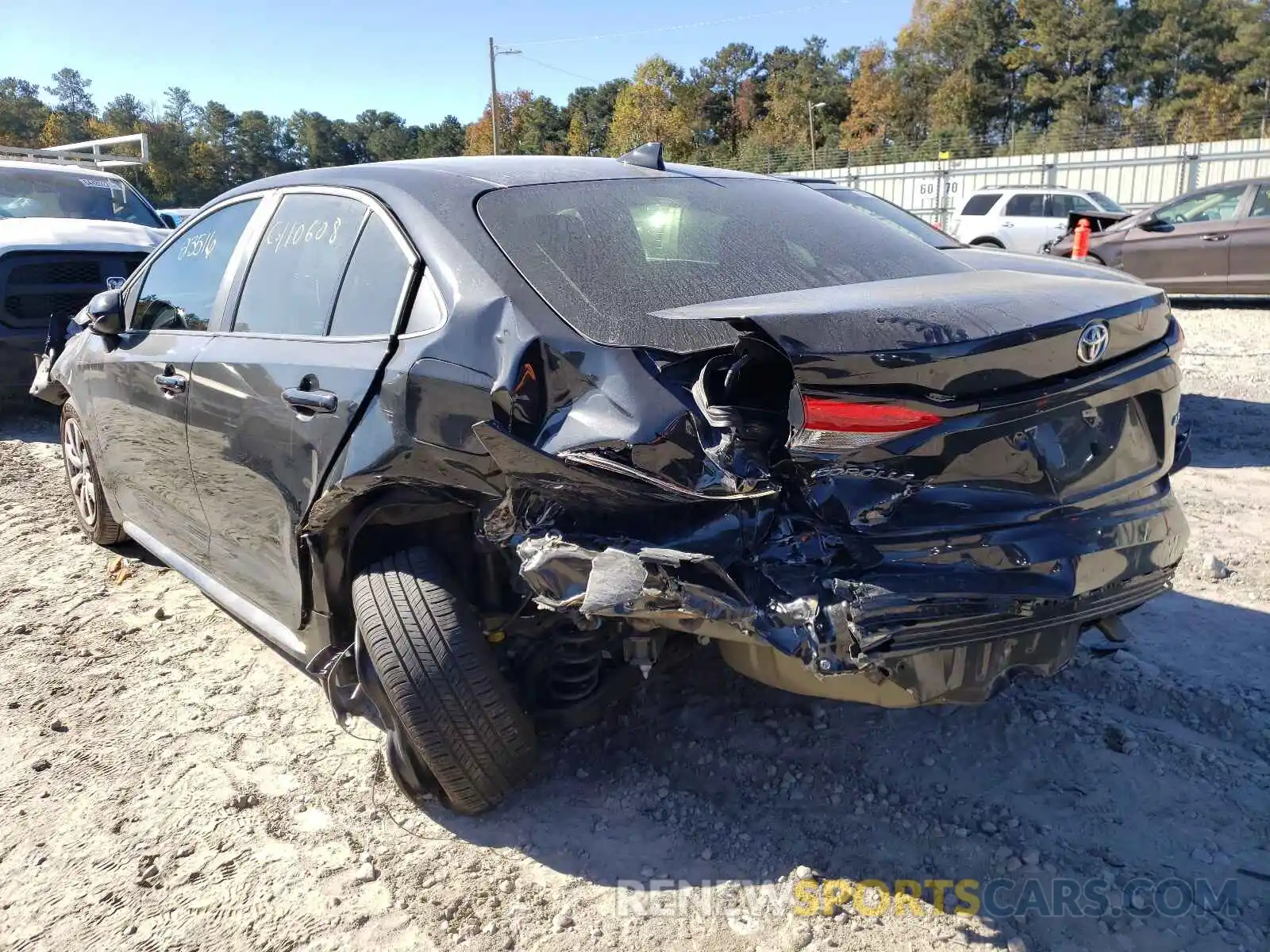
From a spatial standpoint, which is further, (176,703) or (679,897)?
(176,703)

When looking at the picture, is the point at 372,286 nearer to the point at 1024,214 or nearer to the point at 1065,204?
the point at 1024,214

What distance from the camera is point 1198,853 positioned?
2.40 metres

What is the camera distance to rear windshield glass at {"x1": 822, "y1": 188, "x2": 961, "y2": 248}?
17.1 ft

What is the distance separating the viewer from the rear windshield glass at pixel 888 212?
205 inches

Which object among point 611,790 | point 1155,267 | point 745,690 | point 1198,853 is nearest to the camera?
point 1198,853

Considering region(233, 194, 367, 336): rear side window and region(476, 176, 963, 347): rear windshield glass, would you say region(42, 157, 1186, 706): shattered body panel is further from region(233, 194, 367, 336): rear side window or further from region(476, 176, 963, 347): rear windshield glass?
region(233, 194, 367, 336): rear side window

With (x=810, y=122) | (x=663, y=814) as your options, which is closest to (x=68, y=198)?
(x=663, y=814)

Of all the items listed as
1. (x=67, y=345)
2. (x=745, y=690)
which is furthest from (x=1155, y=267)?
(x=67, y=345)

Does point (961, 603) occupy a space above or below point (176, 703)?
above

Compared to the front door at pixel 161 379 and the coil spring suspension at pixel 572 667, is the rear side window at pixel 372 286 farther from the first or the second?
the coil spring suspension at pixel 572 667

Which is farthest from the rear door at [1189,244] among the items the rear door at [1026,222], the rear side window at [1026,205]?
the rear side window at [1026,205]

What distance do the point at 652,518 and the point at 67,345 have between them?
394cm

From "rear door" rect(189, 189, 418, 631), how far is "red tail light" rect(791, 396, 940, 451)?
118 cm

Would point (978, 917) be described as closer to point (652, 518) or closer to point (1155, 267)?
point (652, 518)
